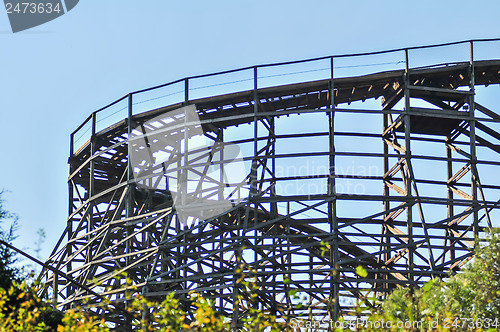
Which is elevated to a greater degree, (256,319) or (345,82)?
(345,82)

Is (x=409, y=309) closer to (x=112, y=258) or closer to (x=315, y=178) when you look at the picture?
(x=315, y=178)

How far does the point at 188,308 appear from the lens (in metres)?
26.5

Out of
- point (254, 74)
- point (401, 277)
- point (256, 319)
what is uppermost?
point (254, 74)

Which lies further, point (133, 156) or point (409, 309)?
point (133, 156)

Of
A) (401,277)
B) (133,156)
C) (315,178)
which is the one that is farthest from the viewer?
(133,156)

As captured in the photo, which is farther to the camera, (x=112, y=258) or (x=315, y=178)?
(x=112, y=258)

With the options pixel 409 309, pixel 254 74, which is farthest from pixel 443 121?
pixel 409 309

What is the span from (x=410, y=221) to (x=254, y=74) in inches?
258

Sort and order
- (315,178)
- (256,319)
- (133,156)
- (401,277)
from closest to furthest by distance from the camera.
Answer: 1. (256,319)
2. (315,178)
3. (401,277)
4. (133,156)

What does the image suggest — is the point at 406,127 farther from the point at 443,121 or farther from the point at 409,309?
the point at 409,309

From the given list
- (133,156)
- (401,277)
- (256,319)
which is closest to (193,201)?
(133,156)

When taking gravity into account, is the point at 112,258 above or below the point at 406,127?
below

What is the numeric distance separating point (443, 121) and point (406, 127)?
75.6 inches

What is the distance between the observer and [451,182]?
28.4 metres
